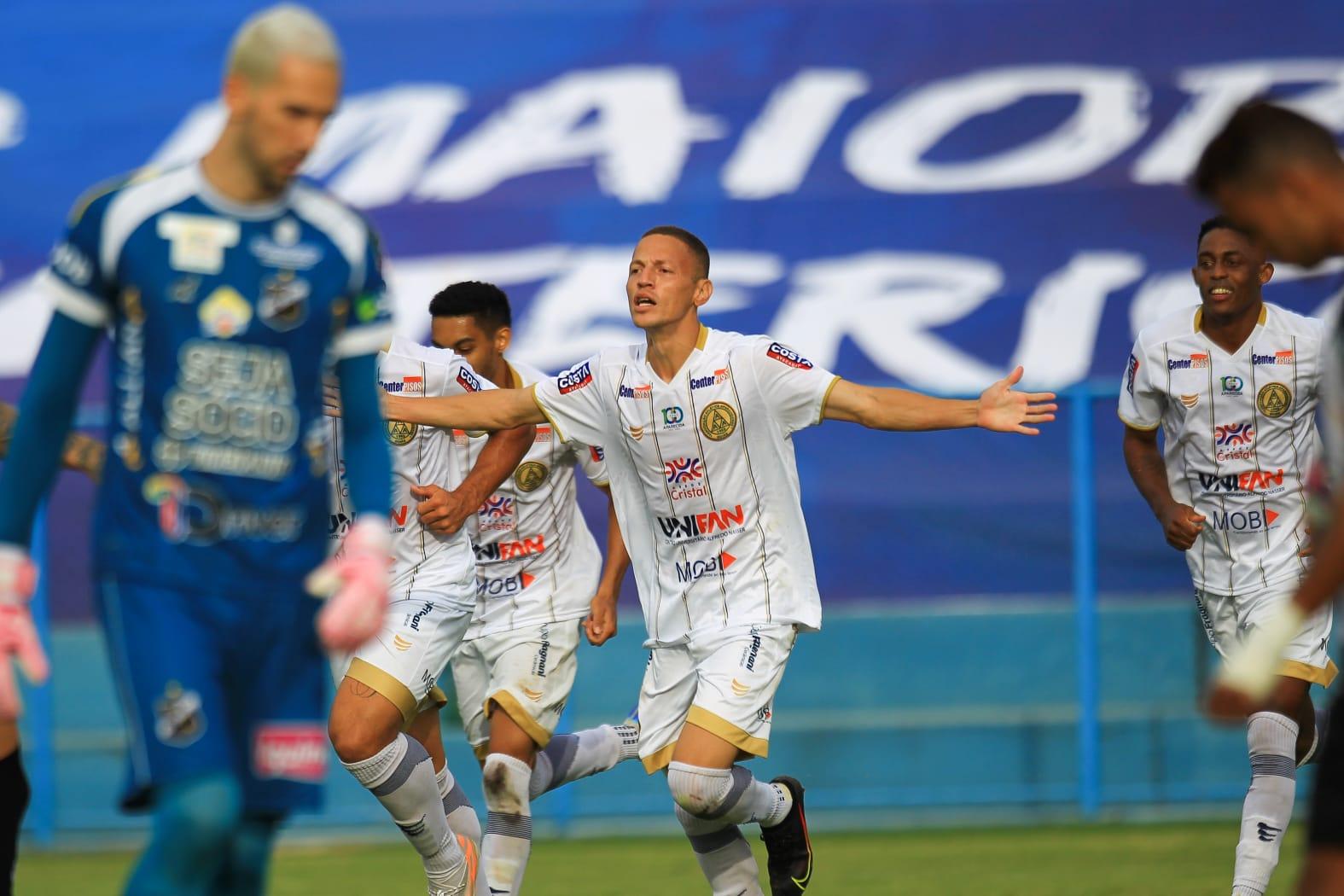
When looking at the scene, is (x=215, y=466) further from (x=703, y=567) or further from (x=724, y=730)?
(x=703, y=567)

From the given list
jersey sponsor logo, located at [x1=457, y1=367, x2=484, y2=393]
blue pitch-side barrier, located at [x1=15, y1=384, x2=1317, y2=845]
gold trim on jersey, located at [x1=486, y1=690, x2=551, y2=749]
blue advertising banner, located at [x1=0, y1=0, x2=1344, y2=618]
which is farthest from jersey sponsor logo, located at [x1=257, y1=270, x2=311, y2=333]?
blue advertising banner, located at [x1=0, y1=0, x2=1344, y2=618]

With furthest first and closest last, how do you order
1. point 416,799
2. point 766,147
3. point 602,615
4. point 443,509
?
point 766,147
point 602,615
point 443,509
point 416,799

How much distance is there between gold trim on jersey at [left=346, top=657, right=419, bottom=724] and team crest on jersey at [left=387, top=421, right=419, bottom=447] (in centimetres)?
98

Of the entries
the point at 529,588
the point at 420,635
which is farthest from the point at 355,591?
the point at 529,588

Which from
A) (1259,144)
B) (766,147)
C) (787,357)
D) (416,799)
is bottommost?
(416,799)

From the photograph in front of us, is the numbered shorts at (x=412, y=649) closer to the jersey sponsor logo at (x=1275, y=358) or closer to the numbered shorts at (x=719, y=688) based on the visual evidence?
the numbered shorts at (x=719, y=688)

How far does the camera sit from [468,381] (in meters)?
7.73

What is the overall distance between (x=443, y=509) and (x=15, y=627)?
3.48 meters

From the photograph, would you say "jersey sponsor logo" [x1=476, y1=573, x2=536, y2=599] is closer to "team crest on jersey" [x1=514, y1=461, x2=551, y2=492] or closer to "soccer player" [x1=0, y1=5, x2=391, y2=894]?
"team crest on jersey" [x1=514, y1=461, x2=551, y2=492]

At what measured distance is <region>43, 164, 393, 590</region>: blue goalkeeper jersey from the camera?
414 cm

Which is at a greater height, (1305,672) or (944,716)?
(1305,672)

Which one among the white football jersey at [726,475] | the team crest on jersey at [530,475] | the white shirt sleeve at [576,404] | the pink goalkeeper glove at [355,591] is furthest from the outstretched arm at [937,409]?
the pink goalkeeper glove at [355,591]

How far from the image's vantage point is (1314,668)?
24.5 feet

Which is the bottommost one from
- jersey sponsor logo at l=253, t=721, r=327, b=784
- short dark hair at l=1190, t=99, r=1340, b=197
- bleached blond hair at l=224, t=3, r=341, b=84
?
jersey sponsor logo at l=253, t=721, r=327, b=784
